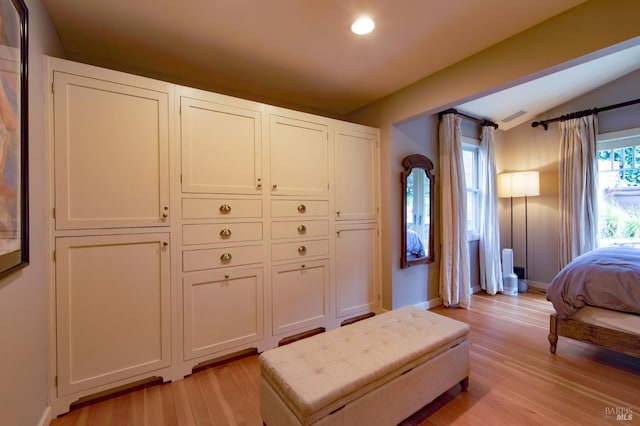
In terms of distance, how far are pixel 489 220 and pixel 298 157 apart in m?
2.93

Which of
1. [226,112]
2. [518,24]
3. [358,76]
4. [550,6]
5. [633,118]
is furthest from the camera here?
[633,118]

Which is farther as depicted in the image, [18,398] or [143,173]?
[143,173]

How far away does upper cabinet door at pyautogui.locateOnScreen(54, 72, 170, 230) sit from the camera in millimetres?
1602

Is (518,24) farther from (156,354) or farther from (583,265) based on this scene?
(156,354)

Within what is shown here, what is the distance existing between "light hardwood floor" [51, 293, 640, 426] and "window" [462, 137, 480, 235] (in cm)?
179

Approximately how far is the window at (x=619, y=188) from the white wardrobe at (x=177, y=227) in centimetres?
356

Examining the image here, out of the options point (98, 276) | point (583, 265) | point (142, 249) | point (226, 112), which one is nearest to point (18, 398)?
point (98, 276)

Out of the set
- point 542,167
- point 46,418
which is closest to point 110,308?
point 46,418

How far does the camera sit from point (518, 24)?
1.79 m

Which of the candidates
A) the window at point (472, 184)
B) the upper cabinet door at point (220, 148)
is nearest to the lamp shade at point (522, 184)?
the window at point (472, 184)

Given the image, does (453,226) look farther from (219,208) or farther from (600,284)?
(219,208)

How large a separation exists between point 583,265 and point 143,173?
3.41 meters

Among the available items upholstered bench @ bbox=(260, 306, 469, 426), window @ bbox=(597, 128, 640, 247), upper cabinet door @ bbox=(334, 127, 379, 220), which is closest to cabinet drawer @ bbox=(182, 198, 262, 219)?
upper cabinet door @ bbox=(334, 127, 379, 220)

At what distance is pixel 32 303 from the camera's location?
1.34 metres
